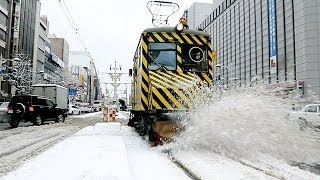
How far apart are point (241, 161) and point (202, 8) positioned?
84.6 m

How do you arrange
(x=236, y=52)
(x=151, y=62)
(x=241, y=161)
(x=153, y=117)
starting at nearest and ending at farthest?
(x=241, y=161), (x=153, y=117), (x=151, y=62), (x=236, y=52)

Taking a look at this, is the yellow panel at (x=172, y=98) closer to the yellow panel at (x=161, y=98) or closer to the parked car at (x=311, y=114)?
the yellow panel at (x=161, y=98)

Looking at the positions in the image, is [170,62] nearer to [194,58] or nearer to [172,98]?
[194,58]

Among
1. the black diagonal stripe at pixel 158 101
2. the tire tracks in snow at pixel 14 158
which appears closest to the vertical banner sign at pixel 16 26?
the tire tracks in snow at pixel 14 158

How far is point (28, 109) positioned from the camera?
769 inches

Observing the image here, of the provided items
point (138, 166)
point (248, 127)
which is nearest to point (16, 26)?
point (138, 166)

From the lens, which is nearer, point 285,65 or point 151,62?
point 151,62

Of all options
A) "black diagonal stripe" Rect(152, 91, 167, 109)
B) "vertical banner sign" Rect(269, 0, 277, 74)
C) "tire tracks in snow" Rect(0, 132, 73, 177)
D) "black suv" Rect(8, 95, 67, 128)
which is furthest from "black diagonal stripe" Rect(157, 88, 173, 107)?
"vertical banner sign" Rect(269, 0, 277, 74)

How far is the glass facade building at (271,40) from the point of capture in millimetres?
37656

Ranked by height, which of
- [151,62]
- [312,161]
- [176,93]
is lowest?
[312,161]

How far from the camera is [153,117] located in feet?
26.9

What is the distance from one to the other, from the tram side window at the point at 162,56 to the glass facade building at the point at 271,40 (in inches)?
804

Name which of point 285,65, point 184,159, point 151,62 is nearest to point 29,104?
point 151,62

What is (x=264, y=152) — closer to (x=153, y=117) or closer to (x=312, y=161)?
(x=312, y=161)
